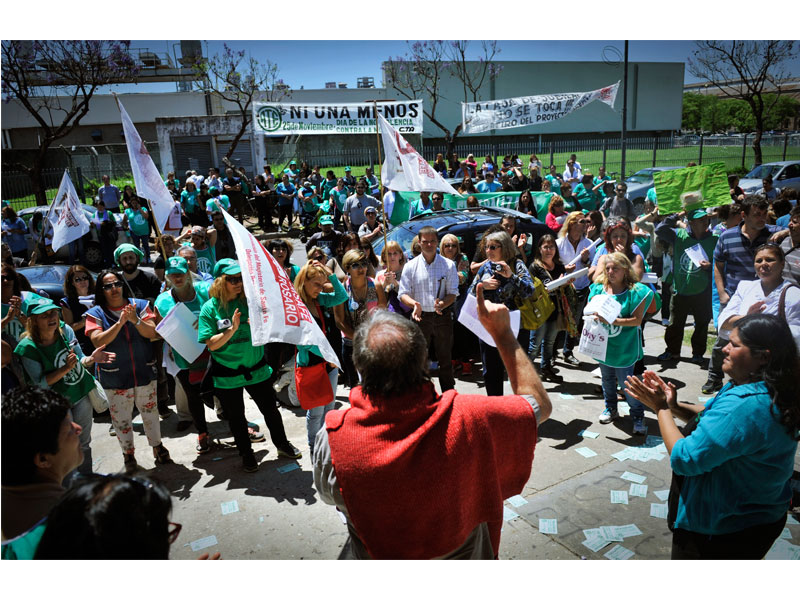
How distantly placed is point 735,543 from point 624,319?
2697 mm

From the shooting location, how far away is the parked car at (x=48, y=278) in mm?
7471

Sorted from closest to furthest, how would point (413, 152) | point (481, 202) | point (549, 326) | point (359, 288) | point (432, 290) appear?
point (432, 290), point (359, 288), point (413, 152), point (549, 326), point (481, 202)

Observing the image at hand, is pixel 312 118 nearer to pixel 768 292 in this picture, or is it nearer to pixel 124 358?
pixel 124 358

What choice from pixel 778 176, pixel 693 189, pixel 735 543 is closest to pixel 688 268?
pixel 693 189

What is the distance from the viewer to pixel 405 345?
2.02m

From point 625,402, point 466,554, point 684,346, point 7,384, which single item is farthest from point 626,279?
point 7,384

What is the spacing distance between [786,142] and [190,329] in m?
22.8

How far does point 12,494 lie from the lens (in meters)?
2.29

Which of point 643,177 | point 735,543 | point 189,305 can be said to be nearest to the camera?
point 735,543

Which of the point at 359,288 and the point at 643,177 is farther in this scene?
the point at 643,177

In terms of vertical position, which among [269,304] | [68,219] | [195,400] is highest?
[68,219]

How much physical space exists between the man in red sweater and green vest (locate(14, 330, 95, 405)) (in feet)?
9.17

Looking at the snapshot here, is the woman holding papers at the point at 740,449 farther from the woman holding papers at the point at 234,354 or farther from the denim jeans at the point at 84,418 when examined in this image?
the denim jeans at the point at 84,418

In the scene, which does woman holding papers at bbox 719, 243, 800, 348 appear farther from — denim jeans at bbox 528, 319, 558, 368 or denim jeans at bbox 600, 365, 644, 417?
Result: denim jeans at bbox 528, 319, 558, 368
